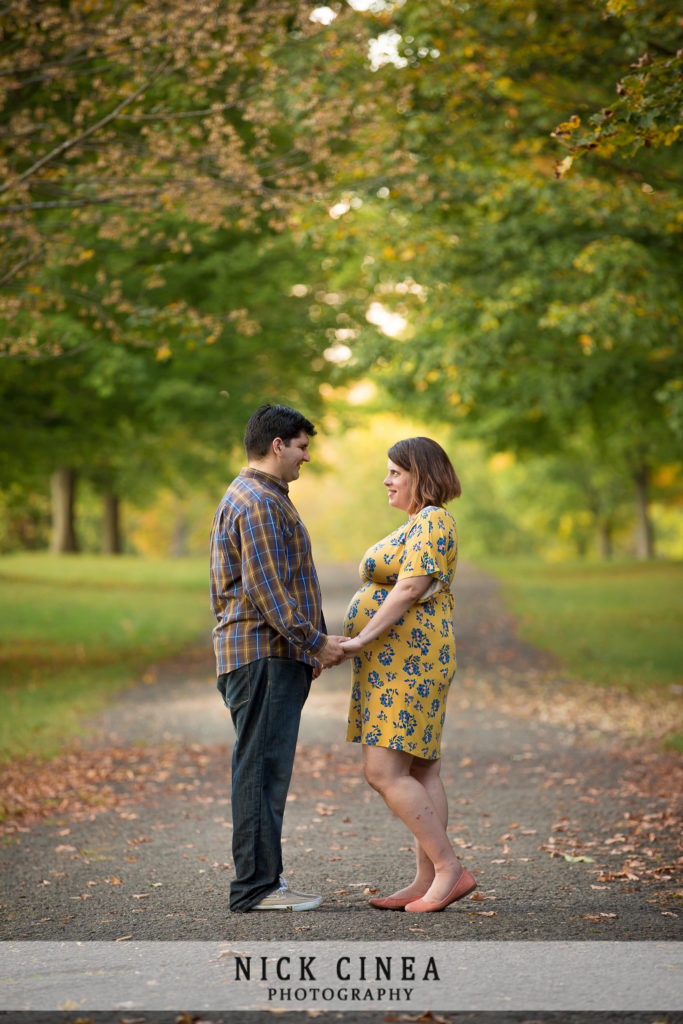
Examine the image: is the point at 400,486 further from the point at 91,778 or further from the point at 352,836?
the point at 91,778

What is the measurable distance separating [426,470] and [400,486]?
0.14 meters

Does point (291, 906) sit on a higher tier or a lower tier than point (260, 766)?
lower

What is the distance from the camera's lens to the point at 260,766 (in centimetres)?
475

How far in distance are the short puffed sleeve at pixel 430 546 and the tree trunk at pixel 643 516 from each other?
104 ft

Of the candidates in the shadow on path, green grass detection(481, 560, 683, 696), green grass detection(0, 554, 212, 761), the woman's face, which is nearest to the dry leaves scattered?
the shadow on path

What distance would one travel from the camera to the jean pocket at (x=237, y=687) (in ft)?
15.6

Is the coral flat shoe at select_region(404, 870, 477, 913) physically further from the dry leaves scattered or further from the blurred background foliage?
the blurred background foliage

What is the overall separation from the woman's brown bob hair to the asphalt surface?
184 centimetres

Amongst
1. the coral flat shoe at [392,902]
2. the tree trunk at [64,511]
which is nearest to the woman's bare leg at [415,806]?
the coral flat shoe at [392,902]

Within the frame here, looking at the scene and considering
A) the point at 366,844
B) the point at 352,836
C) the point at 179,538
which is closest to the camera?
the point at 366,844

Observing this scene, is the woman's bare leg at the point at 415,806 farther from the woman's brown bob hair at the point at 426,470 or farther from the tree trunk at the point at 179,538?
the tree trunk at the point at 179,538

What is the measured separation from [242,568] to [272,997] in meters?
1.74

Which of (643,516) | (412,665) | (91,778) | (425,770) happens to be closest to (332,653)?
(412,665)

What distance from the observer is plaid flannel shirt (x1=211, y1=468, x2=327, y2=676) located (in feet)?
15.2
